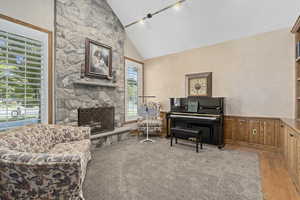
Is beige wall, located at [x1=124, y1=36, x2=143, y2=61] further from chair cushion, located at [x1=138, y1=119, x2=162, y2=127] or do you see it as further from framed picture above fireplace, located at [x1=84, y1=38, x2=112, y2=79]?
chair cushion, located at [x1=138, y1=119, x2=162, y2=127]

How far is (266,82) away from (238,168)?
2.20 m

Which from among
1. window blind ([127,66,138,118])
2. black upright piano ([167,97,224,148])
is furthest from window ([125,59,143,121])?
black upright piano ([167,97,224,148])

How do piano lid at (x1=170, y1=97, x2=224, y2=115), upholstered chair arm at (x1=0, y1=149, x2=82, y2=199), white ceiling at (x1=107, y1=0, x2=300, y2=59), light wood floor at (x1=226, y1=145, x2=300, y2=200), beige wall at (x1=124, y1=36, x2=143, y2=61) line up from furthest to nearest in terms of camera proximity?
1. beige wall at (x1=124, y1=36, x2=143, y2=61)
2. piano lid at (x1=170, y1=97, x2=224, y2=115)
3. white ceiling at (x1=107, y1=0, x2=300, y2=59)
4. light wood floor at (x1=226, y1=145, x2=300, y2=200)
5. upholstered chair arm at (x1=0, y1=149, x2=82, y2=199)

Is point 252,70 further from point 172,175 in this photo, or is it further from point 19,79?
point 19,79

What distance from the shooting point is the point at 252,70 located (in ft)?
11.6

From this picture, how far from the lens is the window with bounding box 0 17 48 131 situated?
2514 mm

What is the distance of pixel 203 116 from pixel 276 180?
1853 millimetres

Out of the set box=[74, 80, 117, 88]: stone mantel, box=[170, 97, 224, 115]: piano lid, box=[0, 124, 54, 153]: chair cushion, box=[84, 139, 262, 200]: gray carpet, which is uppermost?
box=[74, 80, 117, 88]: stone mantel

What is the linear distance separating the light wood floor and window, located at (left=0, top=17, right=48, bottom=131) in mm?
4028

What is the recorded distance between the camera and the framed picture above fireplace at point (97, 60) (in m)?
3.68

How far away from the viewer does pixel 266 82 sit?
338cm

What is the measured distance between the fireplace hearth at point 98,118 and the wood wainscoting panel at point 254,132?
3.22 m

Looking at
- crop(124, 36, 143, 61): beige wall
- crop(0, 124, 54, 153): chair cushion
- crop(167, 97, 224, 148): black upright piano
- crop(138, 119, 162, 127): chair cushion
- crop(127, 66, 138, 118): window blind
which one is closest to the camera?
crop(0, 124, 54, 153): chair cushion

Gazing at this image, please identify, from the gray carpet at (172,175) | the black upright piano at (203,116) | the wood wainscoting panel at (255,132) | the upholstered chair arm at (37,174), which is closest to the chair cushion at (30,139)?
the upholstered chair arm at (37,174)
